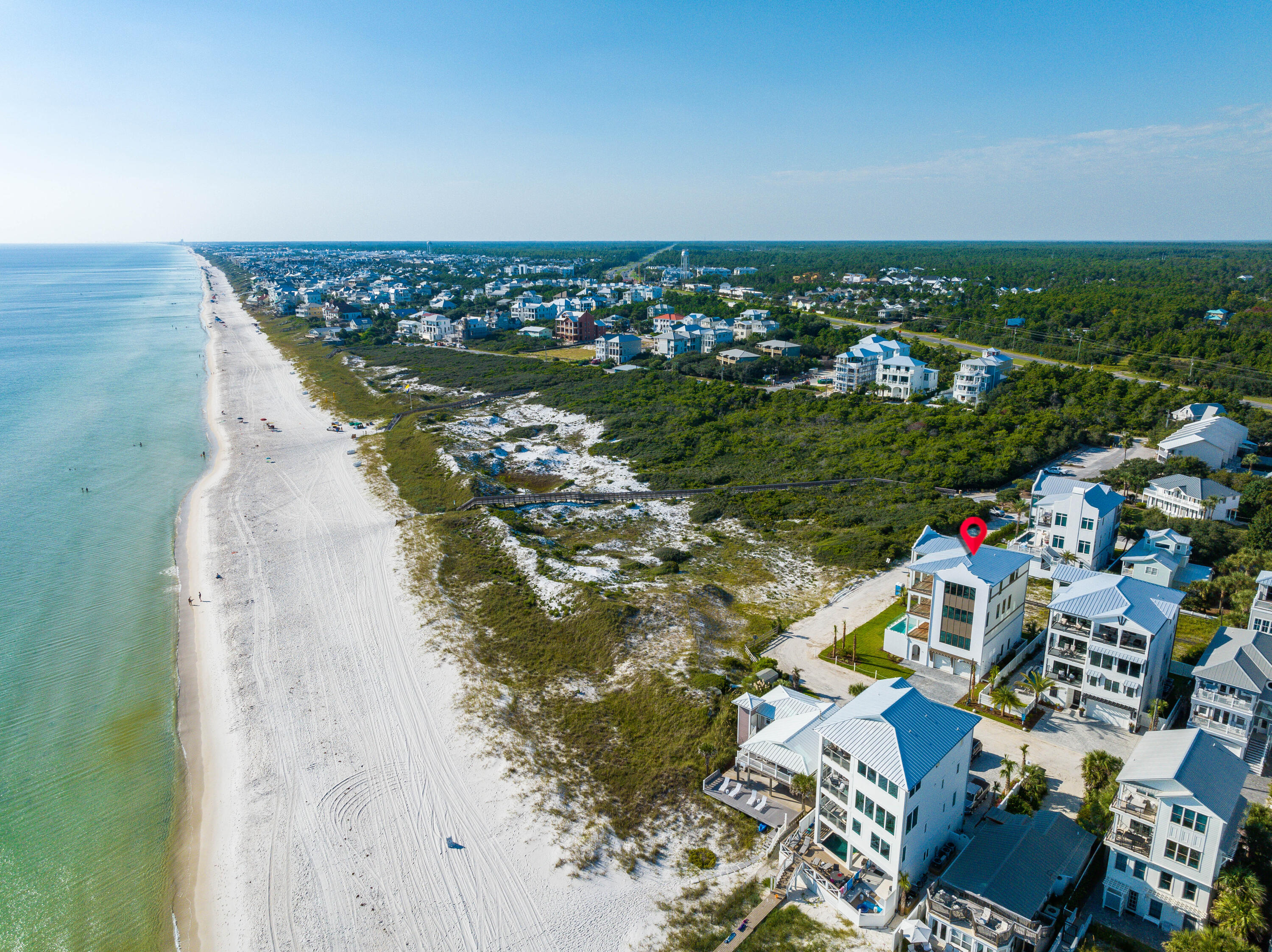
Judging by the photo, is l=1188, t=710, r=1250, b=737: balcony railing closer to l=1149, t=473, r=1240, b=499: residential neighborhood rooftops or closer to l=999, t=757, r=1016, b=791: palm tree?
l=999, t=757, r=1016, b=791: palm tree

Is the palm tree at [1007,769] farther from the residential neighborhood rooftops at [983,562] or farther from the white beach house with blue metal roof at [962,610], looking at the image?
the residential neighborhood rooftops at [983,562]

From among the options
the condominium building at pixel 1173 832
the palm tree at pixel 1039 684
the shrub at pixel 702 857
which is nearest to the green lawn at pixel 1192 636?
the palm tree at pixel 1039 684

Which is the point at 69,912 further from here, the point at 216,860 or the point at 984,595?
the point at 984,595

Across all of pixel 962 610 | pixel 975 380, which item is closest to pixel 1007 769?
pixel 962 610

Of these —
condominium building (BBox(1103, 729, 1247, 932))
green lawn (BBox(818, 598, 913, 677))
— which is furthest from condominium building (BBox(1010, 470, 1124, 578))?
condominium building (BBox(1103, 729, 1247, 932))

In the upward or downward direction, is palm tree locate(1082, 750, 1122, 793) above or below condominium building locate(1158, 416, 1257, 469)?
below

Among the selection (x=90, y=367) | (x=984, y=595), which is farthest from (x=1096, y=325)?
(x=90, y=367)
